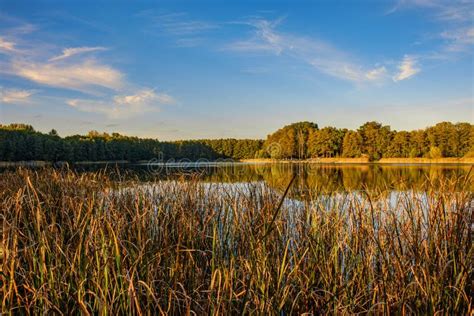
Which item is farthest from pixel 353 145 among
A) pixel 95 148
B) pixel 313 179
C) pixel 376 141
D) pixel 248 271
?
pixel 248 271

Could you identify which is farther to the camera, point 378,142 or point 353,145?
point 353,145

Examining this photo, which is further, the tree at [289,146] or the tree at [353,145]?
the tree at [289,146]

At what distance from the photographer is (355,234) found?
156 inches

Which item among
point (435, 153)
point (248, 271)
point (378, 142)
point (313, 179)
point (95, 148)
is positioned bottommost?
point (313, 179)

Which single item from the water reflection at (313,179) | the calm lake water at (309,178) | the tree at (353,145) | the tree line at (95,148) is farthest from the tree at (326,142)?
the water reflection at (313,179)

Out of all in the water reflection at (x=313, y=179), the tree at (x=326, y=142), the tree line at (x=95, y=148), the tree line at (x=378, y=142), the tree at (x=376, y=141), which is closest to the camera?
the water reflection at (x=313, y=179)

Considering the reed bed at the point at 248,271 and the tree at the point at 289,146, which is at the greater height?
the tree at the point at 289,146

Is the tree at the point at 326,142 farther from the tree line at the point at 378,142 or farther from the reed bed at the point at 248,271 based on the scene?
the reed bed at the point at 248,271

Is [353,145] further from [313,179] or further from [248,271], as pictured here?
[248,271]

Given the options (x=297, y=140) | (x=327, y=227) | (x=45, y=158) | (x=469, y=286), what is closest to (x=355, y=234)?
(x=327, y=227)

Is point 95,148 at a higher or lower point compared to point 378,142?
lower

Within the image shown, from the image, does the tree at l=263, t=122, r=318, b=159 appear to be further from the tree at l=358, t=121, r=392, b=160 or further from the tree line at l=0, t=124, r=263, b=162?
the tree line at l=0, t=124, r=263, b=162

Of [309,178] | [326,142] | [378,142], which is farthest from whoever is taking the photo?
[326,142]

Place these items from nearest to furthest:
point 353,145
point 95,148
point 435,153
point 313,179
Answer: point 313,179
point 435,153
point 353,145
point 95,148
